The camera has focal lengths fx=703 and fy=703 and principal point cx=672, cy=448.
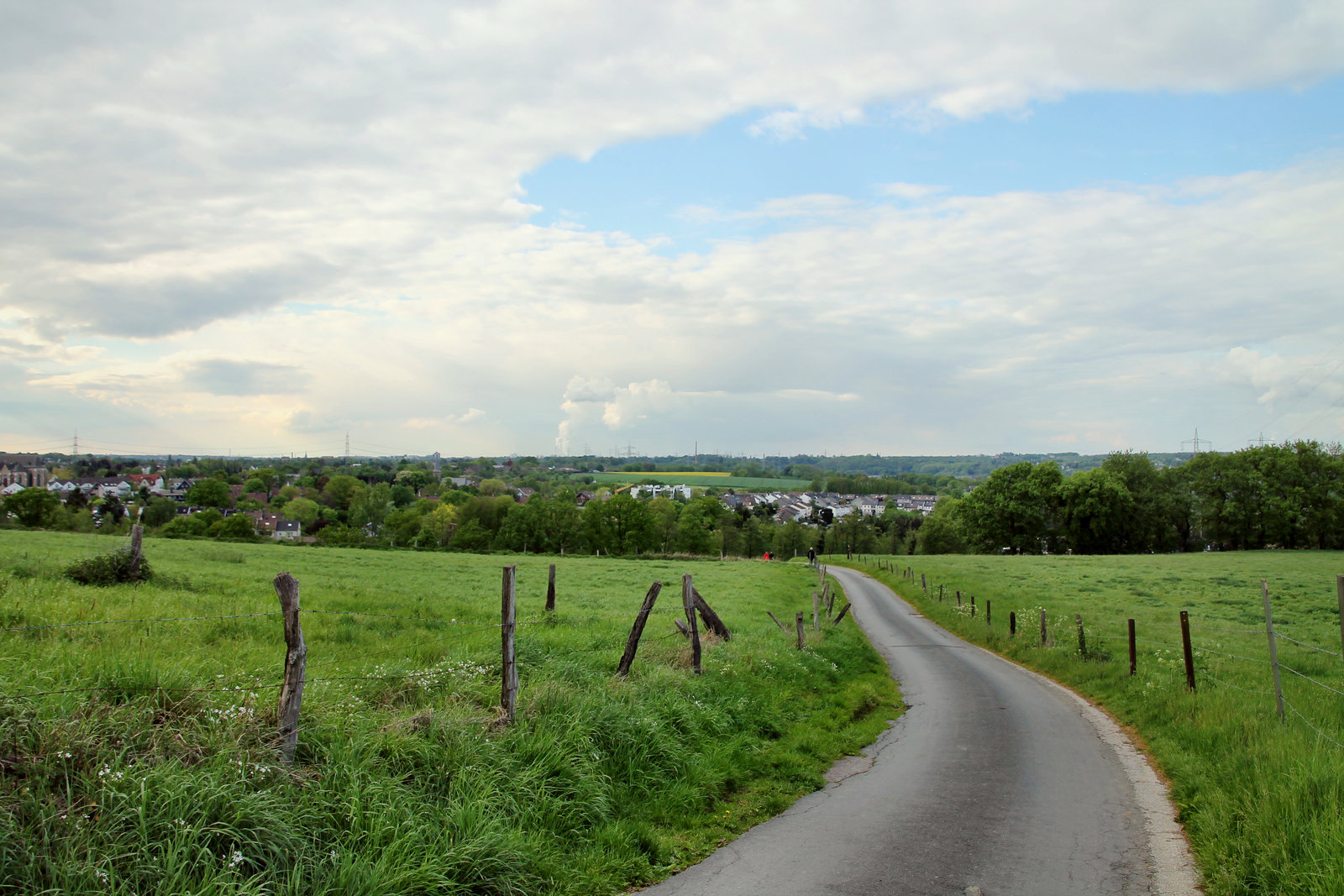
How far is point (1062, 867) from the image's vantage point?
21.2 feet

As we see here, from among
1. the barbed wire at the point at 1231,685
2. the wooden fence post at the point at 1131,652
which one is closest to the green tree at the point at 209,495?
the wooden fence post at the point at 1131,652

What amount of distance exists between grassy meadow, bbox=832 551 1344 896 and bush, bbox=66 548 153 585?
1917 cm

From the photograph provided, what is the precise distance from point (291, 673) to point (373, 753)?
100 centimetres

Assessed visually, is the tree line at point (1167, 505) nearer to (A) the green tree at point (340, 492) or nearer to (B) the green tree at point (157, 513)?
(B) the green tree at point (157, 513)

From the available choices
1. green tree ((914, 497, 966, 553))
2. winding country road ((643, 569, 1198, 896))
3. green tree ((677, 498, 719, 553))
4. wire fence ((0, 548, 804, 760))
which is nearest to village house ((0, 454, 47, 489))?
green tree ((677, 498, 719, 553))

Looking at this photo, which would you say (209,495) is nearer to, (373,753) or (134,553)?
(134,553)

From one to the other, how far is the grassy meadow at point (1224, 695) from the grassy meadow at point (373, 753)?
14.2ft

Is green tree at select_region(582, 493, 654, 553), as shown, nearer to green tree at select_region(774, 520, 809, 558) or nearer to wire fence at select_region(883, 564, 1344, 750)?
green tree at select_region(774, 520, 809, 558)

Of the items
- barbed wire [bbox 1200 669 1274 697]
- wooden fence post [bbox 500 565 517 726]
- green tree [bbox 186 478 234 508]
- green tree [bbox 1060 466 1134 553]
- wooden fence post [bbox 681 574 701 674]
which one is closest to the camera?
wooden fence post [bbox 500 565 517 726]

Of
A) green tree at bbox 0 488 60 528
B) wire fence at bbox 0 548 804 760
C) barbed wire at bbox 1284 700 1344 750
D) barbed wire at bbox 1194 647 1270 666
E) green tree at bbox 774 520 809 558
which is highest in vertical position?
wire fence at bbox 0 548 804 760

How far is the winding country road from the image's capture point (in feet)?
20.1

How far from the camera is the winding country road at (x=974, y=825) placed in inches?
242

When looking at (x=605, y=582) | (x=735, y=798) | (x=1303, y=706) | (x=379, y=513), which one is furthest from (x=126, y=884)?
(x=379, y=513)

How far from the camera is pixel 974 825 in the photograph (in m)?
7.43
